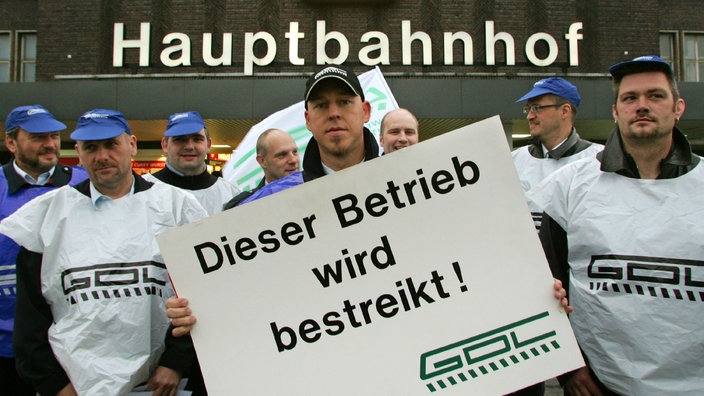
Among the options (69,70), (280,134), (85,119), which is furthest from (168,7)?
(85,119)

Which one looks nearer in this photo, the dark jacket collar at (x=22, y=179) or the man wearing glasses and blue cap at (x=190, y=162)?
the dark jacket collar at (x=22, y=179)

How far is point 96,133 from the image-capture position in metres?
2.36

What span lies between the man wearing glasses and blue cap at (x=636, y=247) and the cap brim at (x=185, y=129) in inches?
104

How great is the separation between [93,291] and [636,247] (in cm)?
211

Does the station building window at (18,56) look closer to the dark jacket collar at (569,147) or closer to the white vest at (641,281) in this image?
the dark jacket collar at (569,147)

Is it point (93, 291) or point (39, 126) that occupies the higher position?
point (39, 126)

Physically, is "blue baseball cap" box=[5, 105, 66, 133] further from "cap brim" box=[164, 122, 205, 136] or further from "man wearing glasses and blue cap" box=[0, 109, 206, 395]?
"man wearing glasses and blue cap" box=[0, 109, 206, 395]

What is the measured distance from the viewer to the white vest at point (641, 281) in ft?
6.37

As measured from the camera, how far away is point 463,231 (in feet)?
6.15

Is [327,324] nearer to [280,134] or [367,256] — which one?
[367,256]

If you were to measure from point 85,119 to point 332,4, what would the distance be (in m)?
14.1

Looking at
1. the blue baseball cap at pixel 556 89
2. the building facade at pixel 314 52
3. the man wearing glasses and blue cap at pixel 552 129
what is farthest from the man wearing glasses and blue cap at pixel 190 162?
the building facade at pixel 314 52

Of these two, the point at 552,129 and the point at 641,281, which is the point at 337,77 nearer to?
the point at 641,281

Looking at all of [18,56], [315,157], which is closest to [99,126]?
[315,157]
